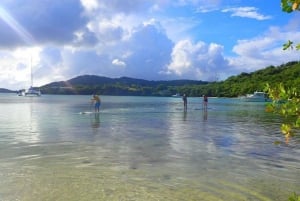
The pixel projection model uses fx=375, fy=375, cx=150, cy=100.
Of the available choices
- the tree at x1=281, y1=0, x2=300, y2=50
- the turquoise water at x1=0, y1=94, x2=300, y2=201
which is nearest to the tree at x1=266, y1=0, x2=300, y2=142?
the tree at x1=281, y1=0, x2=300, y2=50

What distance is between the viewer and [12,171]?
42.8ft

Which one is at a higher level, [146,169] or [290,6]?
[290,6]

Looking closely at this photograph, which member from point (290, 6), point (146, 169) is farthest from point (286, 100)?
point (146, 169)

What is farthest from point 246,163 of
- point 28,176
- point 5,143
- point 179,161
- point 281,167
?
point 5,143

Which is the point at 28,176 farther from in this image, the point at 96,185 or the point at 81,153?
the point at 81,153

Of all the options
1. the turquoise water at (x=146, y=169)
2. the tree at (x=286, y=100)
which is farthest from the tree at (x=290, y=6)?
the turquoise water at (x=146, y=169)

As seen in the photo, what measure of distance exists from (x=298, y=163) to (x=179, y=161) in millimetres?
4856

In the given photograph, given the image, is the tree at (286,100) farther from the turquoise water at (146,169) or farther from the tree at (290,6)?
the turquoise water at (146,169)

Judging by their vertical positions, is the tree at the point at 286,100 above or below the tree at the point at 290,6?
below

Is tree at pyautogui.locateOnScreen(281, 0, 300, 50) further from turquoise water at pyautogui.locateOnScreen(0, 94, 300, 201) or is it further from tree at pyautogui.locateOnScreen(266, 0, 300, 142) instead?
turquoise water at pyautogui.locateOnScreen(0, 94, 300, 201)

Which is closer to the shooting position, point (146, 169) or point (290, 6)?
point (290, 6)

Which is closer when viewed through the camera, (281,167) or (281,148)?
(281,167)

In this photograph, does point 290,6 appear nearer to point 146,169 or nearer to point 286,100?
point 286,100

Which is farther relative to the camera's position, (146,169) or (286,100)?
(146,169)
